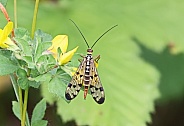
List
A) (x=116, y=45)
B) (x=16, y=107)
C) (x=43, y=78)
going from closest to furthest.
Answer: (x=43, y=78), (x=16, y=107), (x=116, y=45)

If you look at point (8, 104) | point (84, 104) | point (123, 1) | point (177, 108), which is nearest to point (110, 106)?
point (84, 104)

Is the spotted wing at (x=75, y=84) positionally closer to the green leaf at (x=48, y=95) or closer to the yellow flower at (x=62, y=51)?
the yellow flower at (x=62, y=51)

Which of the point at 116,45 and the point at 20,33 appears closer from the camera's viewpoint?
the point at 20,33

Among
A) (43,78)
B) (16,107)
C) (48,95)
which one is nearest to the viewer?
(43,78)

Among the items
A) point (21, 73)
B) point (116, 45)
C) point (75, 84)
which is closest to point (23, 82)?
point (21, 73)

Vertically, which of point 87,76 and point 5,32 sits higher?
point 5,32

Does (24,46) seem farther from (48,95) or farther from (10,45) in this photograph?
(48,95)

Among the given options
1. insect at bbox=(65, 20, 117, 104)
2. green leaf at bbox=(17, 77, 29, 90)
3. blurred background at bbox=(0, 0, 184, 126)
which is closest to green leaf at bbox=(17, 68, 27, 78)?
green leaf at bbox=(17, 77, 29, 90)
